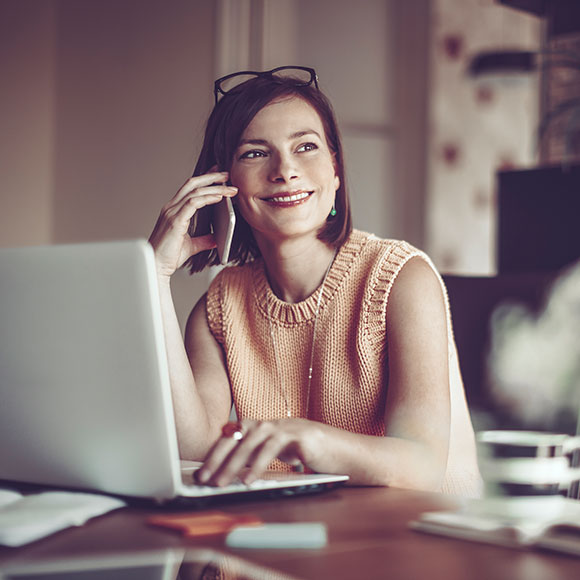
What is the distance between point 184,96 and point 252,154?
1864 millimetres

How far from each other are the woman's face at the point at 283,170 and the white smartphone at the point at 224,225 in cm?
5

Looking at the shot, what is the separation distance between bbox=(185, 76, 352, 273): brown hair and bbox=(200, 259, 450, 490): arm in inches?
9.3

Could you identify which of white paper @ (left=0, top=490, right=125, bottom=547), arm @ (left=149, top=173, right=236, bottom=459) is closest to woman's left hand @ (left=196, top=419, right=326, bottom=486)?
white paper @ (left=0, top=490, right=125, bottom=547)

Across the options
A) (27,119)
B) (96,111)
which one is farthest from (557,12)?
(27,119)

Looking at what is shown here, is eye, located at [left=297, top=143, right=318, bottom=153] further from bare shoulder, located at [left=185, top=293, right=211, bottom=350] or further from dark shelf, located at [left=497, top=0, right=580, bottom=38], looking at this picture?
dark shelf, located at [left=497, top=0, right=580, bottom=38]

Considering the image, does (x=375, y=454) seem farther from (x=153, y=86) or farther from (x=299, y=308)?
(x=153, y=86)

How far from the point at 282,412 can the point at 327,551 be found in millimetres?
875

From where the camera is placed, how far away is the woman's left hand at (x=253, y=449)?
0.91 metres

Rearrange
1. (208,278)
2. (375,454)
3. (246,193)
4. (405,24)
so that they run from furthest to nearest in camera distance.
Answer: (405,24), (208,278), (246,193), (375,454)

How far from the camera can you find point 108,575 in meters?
0.65

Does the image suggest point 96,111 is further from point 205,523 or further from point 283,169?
point 205,523

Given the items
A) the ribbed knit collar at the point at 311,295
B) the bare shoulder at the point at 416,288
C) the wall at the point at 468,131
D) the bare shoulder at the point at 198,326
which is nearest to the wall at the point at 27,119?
the wall at the point at 468,131

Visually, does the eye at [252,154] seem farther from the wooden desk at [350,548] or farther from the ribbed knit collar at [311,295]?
the wooden desk at [350,548]


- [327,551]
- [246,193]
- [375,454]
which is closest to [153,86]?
[246,193]
